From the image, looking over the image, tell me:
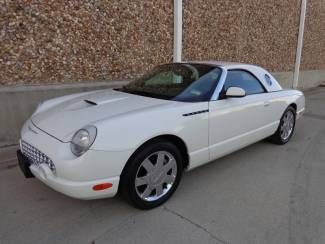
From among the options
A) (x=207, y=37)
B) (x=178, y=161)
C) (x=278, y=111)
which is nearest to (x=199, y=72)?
(x=178, y=161)

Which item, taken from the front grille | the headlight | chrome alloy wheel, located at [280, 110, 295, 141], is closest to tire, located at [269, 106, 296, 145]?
chrome alloy wheel, located at [280, 110, 295, 141]

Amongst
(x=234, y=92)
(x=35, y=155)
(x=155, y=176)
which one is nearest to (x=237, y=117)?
(x=234, y=92)

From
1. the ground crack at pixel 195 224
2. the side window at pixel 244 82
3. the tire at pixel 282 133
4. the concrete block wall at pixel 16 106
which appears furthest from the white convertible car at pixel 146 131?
the concrete block wall at pixel 16 106

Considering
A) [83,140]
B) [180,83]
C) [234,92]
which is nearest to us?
[83,140]

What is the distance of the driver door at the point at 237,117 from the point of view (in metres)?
3.40

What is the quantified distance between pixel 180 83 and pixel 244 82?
1054 millimetres

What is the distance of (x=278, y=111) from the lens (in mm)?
4551

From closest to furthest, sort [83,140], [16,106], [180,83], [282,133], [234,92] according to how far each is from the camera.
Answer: [83,140]
[234,92]
[180,83]
[16,106]
[282,133]

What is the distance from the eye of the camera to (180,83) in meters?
3.58

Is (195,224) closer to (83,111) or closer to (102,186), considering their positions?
(102,186)

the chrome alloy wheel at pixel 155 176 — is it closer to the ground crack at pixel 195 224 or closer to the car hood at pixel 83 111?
the ground crack at pixel 195 224

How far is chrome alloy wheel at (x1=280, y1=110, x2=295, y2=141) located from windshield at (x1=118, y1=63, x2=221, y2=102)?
1.86 m

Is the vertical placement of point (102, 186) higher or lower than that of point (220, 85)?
lower

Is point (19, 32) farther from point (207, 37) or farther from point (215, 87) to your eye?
point (207, 37)
